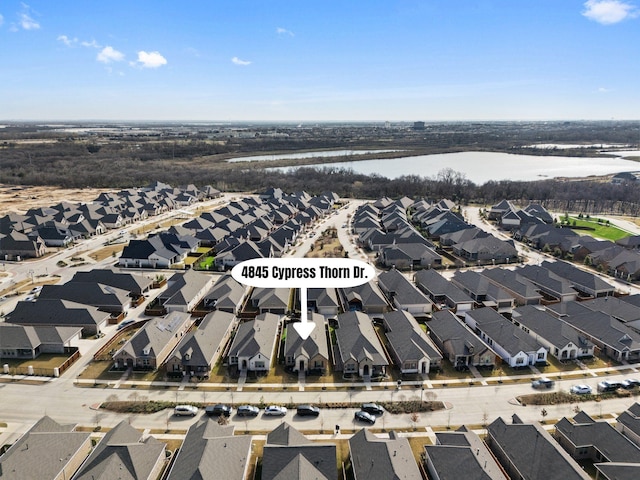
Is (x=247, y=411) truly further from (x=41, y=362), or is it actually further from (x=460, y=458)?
(x=41, y=362)

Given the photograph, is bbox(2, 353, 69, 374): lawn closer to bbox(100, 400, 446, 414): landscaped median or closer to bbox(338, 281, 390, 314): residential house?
bbox(100, 400, 446, 414): landscaped median

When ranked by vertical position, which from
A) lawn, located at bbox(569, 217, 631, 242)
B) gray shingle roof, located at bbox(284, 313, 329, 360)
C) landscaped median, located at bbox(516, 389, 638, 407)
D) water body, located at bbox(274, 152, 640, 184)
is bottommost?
landscaped median, located at bbox(516, 389, 638, 407)

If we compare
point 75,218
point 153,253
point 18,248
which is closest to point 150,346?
point 153,253

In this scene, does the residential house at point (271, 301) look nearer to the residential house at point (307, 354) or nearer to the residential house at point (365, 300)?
the residential house at point (365, 300)

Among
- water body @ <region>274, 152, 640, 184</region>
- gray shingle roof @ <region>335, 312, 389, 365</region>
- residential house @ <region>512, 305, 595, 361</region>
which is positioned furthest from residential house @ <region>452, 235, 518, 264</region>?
water body @ <region>274, 152, 640, 184</region>

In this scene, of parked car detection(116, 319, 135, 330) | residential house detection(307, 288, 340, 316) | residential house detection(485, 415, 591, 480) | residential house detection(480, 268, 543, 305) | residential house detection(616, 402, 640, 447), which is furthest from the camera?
residential house detection(480, 268, 543, 305)

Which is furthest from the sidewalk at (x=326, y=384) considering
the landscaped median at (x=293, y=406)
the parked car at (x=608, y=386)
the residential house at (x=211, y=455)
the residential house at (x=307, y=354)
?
the residential house at (x=211, y=455)

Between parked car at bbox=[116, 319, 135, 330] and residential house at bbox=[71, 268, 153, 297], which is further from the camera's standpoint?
residential house at bbox=[71, 268, 153, 297]

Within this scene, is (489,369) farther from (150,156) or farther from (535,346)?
(150,156)
